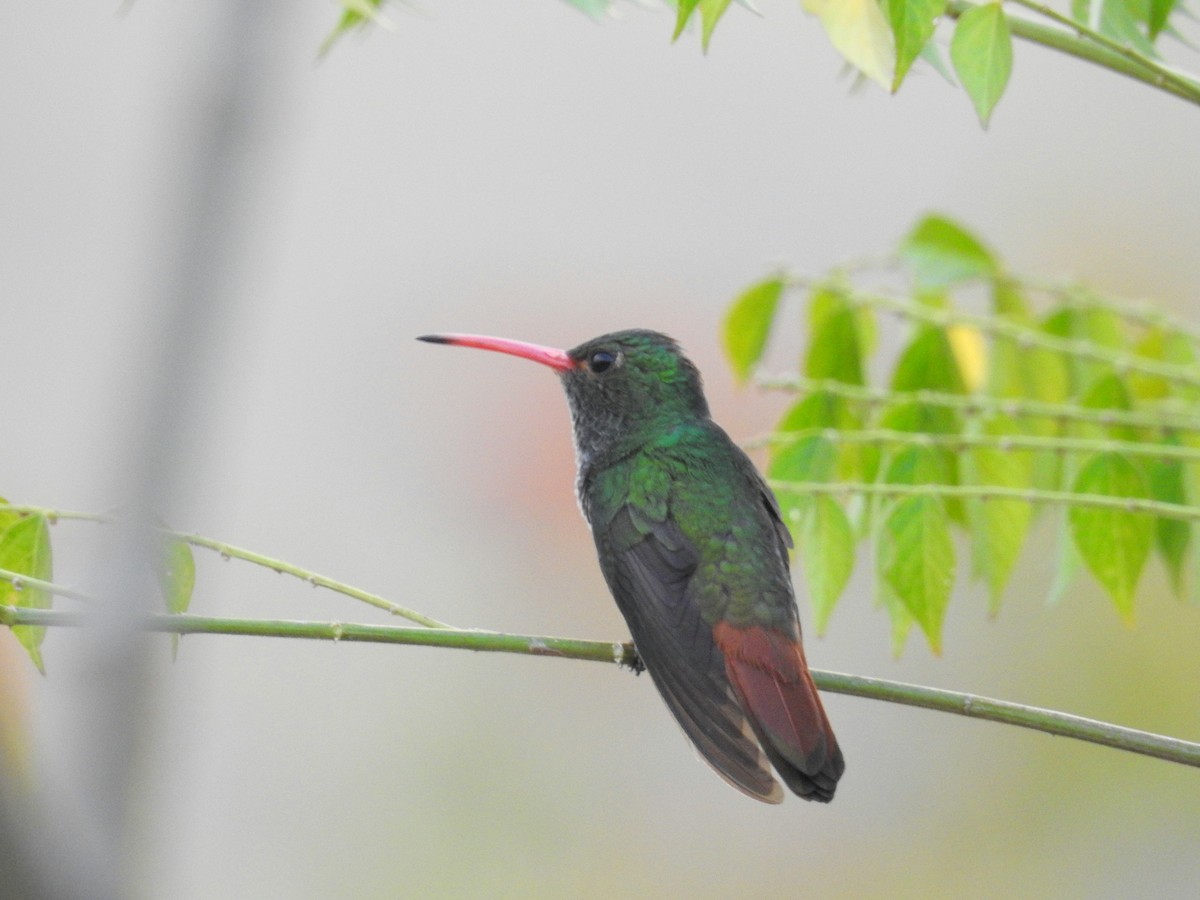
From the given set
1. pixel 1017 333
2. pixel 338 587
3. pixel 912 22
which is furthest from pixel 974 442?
pixel 338 587

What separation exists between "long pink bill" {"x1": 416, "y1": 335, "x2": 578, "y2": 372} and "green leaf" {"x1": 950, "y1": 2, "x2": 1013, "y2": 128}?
3.56ft

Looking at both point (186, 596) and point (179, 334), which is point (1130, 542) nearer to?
point (186, 596)

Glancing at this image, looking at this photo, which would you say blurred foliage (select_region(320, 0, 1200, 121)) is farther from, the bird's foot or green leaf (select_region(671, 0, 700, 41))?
the bird's foot

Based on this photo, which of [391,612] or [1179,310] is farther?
[1179,310]

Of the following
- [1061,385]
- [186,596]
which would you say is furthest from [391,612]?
[1061,385]

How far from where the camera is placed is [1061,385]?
265 centimetres

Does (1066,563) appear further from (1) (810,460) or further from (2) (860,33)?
(2) (860,33)

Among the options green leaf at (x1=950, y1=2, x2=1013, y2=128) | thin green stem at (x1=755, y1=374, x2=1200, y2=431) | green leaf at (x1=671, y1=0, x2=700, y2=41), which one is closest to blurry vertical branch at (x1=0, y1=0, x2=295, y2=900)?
green leaf at (x1=671, y1=0, x2=700, y2=41)

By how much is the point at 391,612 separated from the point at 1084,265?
5.41m

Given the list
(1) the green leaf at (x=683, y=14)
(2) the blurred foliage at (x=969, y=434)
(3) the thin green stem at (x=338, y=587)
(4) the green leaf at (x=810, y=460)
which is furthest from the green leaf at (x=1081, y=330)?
(3) the thin green stem at (x=338, y=587)

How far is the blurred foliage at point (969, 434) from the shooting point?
2018mm

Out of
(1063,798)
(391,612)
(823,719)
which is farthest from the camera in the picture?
(1063,798)

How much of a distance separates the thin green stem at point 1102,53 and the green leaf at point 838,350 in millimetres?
804

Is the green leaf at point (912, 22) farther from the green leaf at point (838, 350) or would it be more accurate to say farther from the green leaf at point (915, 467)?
the green leaf at point (838, 350)
